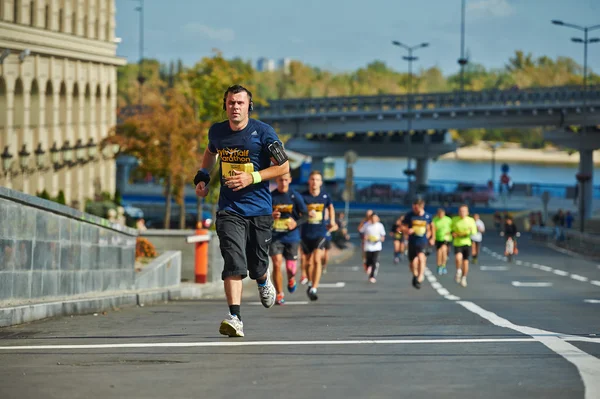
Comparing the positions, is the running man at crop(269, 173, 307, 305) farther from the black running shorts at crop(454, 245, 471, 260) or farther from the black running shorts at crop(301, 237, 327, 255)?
the black running shorts at crop(454, 245, 471, 260)

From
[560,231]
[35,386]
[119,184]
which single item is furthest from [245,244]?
[119,184]

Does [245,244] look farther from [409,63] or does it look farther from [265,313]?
[409,63]

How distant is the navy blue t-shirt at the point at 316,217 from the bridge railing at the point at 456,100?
3089 inches

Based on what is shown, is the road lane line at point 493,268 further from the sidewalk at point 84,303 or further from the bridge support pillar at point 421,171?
the bridge support pillar at point 421,171

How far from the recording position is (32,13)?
49.2 m

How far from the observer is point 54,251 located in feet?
50.6

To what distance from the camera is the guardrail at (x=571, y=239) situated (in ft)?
201

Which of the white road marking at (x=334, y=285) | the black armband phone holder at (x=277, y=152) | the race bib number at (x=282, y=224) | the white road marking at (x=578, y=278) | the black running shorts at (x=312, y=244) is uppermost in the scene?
the black armband phone holder at (x=277, y=152)

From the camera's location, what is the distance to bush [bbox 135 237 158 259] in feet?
85.2

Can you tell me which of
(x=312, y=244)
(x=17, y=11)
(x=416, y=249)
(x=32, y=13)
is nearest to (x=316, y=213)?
(x=312, y=244)

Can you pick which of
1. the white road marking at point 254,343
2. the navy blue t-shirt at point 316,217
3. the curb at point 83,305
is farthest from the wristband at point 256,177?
the navy blue t-shirt at point 316,217

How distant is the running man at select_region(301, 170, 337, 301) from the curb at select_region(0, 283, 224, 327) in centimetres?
219

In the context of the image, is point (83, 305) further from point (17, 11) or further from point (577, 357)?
point (17, 11)

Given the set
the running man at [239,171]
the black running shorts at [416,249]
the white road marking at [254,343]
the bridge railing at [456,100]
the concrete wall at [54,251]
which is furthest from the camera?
the bridge railing at [456,100]
